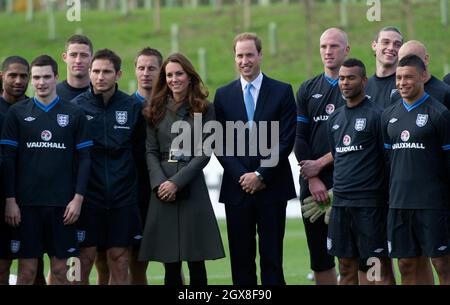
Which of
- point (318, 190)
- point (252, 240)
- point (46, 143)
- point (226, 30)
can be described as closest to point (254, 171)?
point (252, 240)

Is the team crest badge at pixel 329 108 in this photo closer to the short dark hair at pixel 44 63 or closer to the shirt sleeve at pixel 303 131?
the shirt sleeve at pixel 303 131

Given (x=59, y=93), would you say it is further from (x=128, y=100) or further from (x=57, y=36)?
(x=57, y=36)

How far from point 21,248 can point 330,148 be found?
2819 millimetres

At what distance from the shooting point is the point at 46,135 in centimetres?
824

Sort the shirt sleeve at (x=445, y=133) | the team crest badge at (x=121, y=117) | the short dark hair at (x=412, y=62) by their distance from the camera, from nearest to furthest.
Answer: the shirt sleeve at (x=445, y=133)
the short dark hair at (x=412, y=62)
the team crest badge at (x=121, y=117)

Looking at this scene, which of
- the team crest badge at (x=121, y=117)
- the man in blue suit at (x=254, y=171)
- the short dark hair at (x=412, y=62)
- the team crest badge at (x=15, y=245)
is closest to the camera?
the short dark hair at (x=412, y=62)

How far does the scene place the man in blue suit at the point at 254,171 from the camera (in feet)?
27.8

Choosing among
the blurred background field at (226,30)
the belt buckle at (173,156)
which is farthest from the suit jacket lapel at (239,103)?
the blurred background field at (226,30)

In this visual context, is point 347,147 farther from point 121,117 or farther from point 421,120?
point 121,117

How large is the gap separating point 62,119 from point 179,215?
127cm

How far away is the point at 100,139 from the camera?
28.3 ft

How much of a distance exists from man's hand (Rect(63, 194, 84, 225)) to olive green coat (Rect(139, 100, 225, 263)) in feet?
1.93

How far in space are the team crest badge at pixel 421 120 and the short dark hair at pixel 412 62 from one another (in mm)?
393
